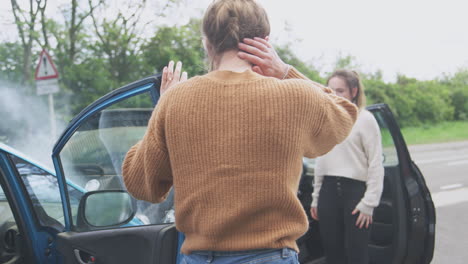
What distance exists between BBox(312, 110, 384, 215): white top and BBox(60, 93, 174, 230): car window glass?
4.66 feet

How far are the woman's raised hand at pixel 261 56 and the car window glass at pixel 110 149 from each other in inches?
21.8

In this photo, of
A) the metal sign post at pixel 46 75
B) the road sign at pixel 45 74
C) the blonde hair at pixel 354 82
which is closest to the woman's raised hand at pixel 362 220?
the blonde hair at pixel 354 82

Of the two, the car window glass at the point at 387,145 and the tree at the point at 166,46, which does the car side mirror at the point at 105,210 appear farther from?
the tree at the point at 166,46

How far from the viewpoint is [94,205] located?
198 cm

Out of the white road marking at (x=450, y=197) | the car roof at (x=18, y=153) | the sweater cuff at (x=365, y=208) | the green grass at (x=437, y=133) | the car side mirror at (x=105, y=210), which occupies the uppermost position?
the car roof at (x=18, y=153)

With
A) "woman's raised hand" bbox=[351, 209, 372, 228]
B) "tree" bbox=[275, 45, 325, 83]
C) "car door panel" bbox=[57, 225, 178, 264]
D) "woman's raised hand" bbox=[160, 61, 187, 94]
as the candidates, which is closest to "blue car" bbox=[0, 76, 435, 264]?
"car door panel" bbox=[57, 225, 178, 264]

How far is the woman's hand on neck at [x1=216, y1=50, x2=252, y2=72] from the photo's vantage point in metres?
1.25

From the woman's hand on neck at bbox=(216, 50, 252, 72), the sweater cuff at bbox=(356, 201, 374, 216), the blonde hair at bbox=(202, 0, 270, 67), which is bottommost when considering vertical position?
the sweater cuff at bbox=(356, 201, 374, 216)

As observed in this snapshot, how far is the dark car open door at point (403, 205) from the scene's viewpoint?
284 centimetres

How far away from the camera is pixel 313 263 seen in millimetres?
3340

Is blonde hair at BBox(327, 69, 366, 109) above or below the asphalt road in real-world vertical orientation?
above

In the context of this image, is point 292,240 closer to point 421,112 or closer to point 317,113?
point 317,113

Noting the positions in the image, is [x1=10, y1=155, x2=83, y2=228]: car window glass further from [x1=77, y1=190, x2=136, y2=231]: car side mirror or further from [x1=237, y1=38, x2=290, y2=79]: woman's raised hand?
[x1=237, y1=38, x2=290, y2=79]: woman's raised hand

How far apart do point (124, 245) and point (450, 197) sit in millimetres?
6888
